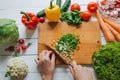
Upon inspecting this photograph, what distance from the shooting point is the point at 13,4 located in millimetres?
1718

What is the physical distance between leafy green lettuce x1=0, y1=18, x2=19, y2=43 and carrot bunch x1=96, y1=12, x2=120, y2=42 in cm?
47

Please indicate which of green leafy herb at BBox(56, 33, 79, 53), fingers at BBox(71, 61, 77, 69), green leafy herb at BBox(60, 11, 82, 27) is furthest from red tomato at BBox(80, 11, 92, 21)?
fingers at BBox(71, 61, 77, 69)

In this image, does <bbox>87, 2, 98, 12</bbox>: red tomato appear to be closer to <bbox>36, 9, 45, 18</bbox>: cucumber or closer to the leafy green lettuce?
<bbox>36, 9, 45, 18</bbox>: cucumber

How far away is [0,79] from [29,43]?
25 cm

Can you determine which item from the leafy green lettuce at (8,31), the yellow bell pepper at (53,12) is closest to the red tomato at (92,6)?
the yellow bell pepper at (53,12)

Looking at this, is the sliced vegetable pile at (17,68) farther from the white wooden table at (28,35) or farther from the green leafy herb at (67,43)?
the green leafy herb at (67,43)

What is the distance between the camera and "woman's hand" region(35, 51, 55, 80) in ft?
4.97

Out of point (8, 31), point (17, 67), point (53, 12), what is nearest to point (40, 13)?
point (53, 12)

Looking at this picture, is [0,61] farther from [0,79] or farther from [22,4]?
[22,4]

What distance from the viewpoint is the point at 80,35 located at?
157 centimetres

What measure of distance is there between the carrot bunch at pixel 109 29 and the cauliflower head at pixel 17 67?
461 mm

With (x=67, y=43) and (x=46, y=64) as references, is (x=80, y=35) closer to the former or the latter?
(x=67, y=43)

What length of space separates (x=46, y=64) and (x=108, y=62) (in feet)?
1.06

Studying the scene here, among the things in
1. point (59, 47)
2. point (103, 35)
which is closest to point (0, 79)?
point (59, 47)
